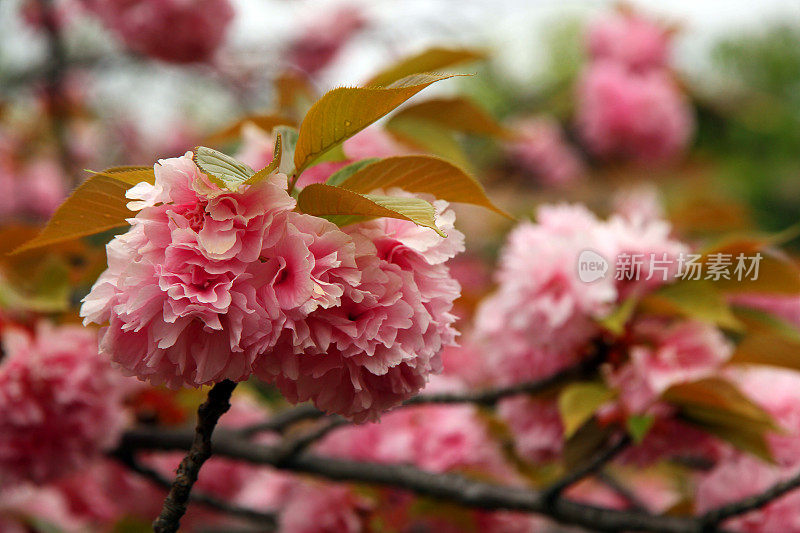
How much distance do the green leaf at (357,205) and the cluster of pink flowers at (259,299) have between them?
2 cm

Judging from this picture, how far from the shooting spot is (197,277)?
429 mm

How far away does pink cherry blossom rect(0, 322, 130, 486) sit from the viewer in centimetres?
84

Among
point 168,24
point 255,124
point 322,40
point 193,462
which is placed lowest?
point 193,462

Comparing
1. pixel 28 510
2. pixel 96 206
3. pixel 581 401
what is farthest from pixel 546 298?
pixel 28 510

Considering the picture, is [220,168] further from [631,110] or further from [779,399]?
[631,110]

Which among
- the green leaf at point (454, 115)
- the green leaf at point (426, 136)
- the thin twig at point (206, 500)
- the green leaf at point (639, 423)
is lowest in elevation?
the thin twig at point (206, 500)

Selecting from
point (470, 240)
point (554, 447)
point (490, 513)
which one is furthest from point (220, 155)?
point (470, 240)

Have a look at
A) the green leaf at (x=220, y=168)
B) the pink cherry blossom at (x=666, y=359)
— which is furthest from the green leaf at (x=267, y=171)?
the pink cherry blossom at (x=666, y=359)

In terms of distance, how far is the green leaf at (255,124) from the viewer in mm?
920

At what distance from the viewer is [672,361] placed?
0.88 m

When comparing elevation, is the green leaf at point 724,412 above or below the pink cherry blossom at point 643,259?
below

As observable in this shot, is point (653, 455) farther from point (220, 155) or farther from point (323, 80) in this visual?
point (323, 80)

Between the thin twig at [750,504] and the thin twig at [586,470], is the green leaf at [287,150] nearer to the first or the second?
the thin twig at [586,470]

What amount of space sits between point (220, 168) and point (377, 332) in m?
0.14
